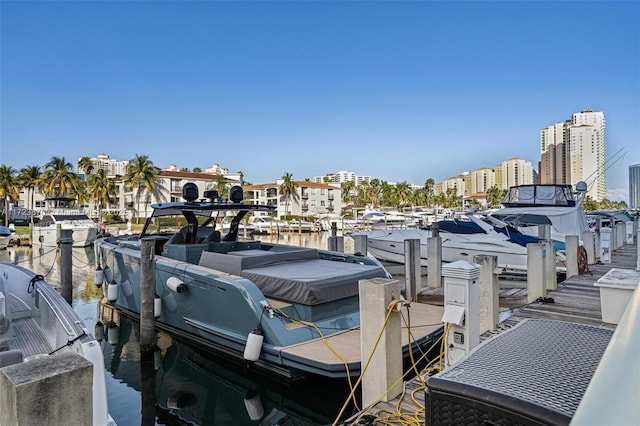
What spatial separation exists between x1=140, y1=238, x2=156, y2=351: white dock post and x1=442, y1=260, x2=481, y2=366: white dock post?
5.02 metres

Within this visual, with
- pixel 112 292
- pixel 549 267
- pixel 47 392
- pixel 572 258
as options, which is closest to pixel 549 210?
pixel 572 258

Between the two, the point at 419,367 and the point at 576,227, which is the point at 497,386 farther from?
the point at 576,227

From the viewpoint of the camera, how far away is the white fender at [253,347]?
539cm

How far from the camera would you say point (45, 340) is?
5.20m

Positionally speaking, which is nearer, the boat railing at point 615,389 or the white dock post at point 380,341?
the boat railing at point 615,389

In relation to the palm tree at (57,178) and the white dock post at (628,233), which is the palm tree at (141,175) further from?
the white dock post at (628,233)

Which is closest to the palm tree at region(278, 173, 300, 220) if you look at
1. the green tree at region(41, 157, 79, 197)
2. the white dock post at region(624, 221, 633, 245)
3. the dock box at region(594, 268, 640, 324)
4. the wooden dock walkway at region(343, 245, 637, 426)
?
the green tree at region(41, 157, 79, 197)

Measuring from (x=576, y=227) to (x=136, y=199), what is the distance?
175ft

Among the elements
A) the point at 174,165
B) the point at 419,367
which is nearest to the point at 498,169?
the point at 174,165

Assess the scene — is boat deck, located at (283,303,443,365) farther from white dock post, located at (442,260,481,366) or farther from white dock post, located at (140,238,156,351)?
white dock post, located at (140,238,156,351)

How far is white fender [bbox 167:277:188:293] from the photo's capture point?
6693mm

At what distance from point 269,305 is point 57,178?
52655 mm

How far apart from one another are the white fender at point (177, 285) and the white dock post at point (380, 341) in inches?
144

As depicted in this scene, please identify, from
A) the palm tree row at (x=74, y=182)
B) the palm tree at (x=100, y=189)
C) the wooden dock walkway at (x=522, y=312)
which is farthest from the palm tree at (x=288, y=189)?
the wooden dock walkway at (x=522, y=312)
